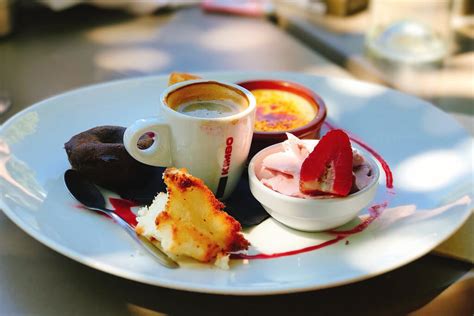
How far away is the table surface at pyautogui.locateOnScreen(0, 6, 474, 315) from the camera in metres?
0.77

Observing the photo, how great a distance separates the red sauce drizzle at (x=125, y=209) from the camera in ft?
2.85

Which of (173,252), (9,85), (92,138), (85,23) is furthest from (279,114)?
(85,23)

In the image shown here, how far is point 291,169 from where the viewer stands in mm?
849

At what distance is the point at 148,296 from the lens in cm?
78

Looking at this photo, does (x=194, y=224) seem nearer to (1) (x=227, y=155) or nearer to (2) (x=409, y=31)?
(1) (x=227, y=155)

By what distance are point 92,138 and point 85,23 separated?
109 cm

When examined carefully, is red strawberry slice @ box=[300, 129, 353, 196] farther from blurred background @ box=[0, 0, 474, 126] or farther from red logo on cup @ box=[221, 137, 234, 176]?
blurred background @ box=[0, 0, 474, 126]

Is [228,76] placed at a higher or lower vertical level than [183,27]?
higher

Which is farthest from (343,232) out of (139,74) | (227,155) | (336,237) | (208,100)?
(139,74)

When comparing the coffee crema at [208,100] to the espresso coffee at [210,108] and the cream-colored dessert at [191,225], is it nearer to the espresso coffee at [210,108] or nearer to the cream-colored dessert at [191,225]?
the espresso coffee at [210,108]

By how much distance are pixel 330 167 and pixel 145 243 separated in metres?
0.24

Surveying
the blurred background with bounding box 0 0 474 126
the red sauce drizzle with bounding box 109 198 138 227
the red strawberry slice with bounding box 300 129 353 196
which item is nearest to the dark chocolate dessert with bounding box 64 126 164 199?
the red sauce drizzle with bounding box 109 198 138 227

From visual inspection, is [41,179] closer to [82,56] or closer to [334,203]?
[334,203]

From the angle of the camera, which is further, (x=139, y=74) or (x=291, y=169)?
(x=139, y=74)
